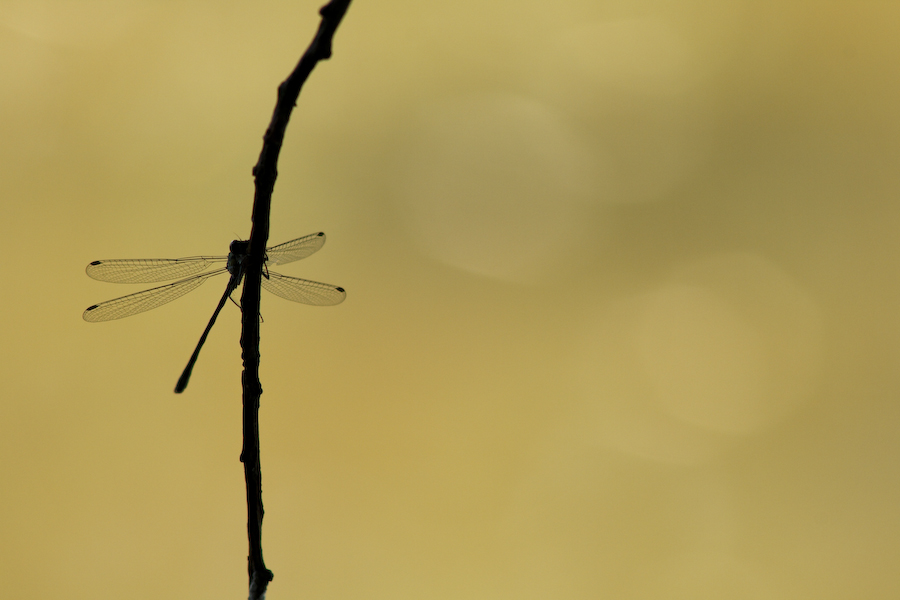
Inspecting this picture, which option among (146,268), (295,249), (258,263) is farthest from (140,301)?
(258,263)

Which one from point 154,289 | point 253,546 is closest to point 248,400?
point 253,546

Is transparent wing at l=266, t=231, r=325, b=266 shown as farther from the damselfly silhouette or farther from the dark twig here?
the dark twig

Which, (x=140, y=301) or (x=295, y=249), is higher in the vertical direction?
(x=295, y=249)

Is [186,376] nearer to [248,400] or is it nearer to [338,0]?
[248,400]

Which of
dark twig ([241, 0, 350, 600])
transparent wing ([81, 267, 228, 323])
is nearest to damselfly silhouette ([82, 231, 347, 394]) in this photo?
transparent wing ([81, 267, 228, 323])

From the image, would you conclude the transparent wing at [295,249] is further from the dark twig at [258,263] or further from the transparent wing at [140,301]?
the dark twig at [258,263]

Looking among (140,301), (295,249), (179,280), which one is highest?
(295,249)

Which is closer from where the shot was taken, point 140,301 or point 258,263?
point 258,263

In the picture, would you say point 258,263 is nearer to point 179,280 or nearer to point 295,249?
point 295,249
